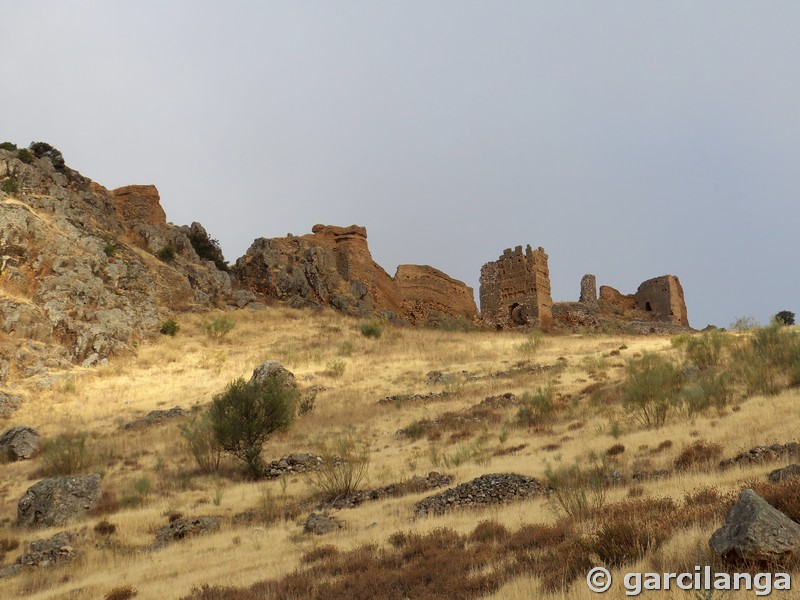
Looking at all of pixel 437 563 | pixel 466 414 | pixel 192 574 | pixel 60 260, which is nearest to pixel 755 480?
pixel 437 563

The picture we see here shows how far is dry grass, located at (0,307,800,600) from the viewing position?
625cm

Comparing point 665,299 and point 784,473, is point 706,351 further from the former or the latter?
point 665,299

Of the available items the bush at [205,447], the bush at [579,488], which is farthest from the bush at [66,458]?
the bush at [579,488]

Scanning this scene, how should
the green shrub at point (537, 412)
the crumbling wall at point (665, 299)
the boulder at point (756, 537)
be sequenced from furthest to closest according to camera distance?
the crumbling wall at point (665, 299)
the green shrub at point (537, 412)
the boulder at point (756, 537)

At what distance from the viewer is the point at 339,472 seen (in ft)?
A: 43.3

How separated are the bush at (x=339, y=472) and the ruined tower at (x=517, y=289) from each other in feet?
80.9

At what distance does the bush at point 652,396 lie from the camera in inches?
547

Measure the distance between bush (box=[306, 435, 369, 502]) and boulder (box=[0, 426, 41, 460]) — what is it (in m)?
9.65

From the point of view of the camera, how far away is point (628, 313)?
52.0m

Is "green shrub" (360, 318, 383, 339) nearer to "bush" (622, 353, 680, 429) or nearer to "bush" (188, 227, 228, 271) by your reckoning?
"bush" (188, 227, 228, 271)

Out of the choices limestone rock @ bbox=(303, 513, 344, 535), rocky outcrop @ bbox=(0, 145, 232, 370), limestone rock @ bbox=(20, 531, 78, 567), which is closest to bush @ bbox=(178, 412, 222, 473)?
limestone rock @ bbox=(20, 531, 78, 567)

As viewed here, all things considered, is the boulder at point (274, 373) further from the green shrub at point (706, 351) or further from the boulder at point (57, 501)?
the green shrub at point (706, 351)

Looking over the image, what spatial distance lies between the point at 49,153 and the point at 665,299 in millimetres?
49088

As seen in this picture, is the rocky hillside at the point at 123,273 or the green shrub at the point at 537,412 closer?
the green shrub at the point at 537,412
